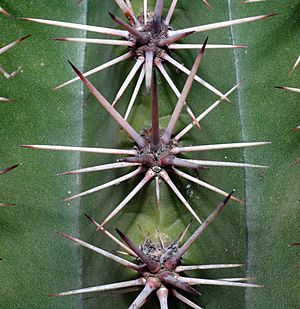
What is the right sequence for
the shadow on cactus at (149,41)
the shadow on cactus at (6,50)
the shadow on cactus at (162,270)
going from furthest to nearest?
the shadow on cactus at (6,50)
the shadow on cactus at (149,41)
the shadow on cactus at (162,270)

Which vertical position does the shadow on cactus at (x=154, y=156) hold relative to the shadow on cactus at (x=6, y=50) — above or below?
below

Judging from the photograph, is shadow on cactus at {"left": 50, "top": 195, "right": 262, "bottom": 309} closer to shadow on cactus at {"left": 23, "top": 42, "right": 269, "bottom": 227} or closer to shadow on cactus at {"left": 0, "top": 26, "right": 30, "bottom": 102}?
shadow on cactus at {"left": 23, "top": 42, "right": 269, "bottom": 227}

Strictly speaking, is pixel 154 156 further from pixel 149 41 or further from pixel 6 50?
pixel 6 50

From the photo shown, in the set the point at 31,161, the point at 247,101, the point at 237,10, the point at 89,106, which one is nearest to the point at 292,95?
the point at 247,101

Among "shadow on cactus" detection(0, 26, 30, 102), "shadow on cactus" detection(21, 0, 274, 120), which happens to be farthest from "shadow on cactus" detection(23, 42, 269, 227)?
"shadow on cactus" detection(0, 26, 30, 102)

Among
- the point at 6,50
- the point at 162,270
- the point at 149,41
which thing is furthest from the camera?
the point at 6,50

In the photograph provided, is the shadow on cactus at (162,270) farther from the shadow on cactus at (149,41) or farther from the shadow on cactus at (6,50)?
the shadow on cactus at (6,50)

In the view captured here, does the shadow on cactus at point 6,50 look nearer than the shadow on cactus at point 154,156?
No

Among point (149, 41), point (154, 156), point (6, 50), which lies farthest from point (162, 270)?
point (6, 50)

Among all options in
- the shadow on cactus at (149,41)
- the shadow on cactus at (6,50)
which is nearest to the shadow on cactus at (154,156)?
the shadow on cactus at (149,41)

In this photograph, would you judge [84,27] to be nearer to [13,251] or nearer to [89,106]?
[89,106]

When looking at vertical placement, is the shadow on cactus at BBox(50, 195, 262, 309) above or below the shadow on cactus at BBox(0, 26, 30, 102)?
below

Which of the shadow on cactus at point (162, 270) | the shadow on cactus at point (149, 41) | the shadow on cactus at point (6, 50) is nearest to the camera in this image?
the shadow on cactus at point (162, 270)
